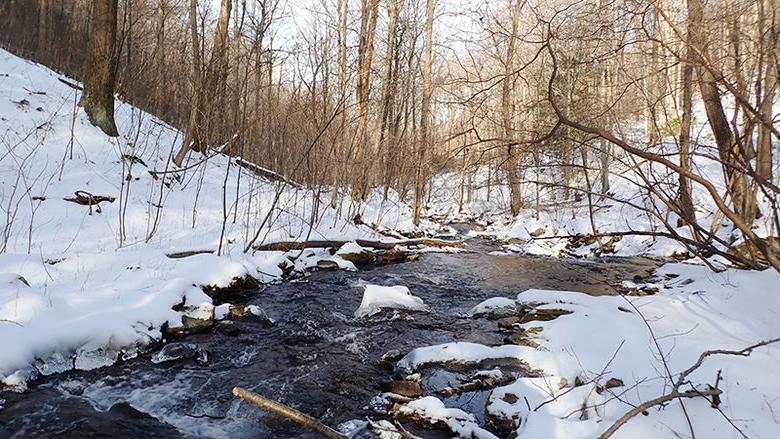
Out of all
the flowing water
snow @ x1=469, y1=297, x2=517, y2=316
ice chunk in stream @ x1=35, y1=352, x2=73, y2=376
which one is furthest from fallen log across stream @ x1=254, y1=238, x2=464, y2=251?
ice chunk in stream @ x1=35, y1=352, x2=73, y2=376

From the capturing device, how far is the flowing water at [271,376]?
2.80 meters

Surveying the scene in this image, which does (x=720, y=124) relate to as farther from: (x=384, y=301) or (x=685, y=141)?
(x=384, y=301)

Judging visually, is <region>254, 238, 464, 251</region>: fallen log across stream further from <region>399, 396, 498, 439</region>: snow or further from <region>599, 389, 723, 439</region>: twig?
<region>599, 389, 723, 439</region>: twig

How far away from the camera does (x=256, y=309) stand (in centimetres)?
478

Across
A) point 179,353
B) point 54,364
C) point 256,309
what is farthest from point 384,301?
point 54,364

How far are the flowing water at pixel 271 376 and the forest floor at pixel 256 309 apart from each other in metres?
0.21

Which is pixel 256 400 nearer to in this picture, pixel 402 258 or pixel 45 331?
pixel 45 331

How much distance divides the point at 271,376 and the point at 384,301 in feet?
6.20

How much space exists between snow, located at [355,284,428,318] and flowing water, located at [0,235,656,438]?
162 mm

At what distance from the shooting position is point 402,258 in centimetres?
826

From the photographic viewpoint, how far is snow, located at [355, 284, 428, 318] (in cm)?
509

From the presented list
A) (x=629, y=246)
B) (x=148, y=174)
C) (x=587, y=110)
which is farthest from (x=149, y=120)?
(x=629, y=246)

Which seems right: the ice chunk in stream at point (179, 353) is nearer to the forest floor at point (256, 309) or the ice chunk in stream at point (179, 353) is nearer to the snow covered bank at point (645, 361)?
the forest floor at point (256, 309)

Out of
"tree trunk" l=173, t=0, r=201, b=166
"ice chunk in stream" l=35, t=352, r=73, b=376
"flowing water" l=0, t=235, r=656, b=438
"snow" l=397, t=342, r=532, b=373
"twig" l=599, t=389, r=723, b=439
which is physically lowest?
"flowing water" l=0, t=235, r=656, b=438
